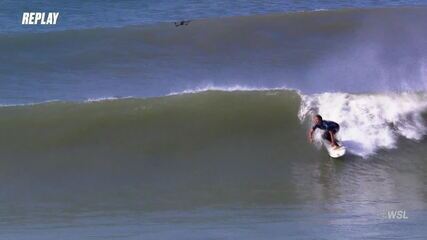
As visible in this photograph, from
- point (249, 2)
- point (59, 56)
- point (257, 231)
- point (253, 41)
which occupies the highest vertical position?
point (249, 2)

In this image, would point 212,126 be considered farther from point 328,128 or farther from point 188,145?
point 328,128

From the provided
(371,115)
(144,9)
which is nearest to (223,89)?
(371,115)

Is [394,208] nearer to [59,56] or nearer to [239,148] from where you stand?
[239,148]

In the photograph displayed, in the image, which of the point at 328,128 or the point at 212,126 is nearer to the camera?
the point at 328,128

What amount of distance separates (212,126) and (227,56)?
232 inches

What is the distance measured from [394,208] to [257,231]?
2.05m

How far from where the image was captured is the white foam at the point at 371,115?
1401 centimetres

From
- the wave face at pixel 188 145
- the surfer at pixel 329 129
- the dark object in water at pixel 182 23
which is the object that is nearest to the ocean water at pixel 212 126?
the wave face at pixel 188 145

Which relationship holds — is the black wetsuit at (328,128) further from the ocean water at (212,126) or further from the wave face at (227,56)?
the wave face at (227,56)

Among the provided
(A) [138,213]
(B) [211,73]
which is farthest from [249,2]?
(A) [138,213]

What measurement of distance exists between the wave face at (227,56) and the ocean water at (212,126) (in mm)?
66

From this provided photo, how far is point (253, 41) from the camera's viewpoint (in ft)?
71.4

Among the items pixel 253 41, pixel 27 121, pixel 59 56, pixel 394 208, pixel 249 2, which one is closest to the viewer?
pixel 394 208

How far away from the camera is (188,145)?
46.4ft
